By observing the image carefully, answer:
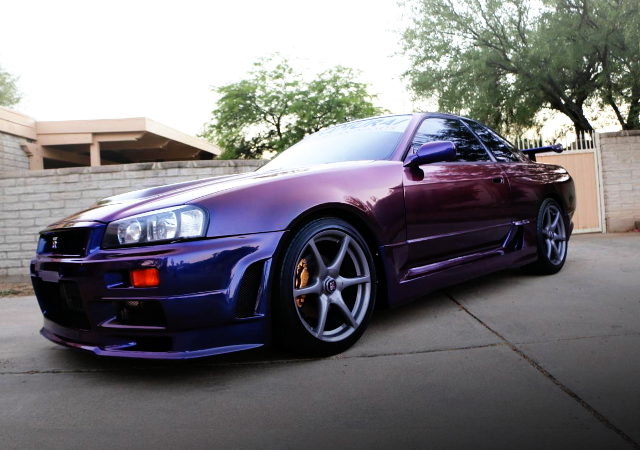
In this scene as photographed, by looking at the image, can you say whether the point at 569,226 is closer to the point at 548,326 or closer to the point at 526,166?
the point at 526,166

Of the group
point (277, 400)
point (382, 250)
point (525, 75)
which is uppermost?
point (525, 75)

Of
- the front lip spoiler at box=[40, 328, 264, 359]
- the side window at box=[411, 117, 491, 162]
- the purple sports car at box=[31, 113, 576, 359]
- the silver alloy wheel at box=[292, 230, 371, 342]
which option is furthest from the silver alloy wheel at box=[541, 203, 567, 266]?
the front lip spoiler at box=[40, 328, 264, 359]

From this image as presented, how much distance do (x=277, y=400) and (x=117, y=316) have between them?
2.75 feet

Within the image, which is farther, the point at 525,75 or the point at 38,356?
the point at 525,75

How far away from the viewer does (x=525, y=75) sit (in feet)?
44.7

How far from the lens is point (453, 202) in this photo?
3.64 meters

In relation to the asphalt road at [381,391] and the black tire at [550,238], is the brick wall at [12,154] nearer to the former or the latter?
the asphalt road at [381,391]

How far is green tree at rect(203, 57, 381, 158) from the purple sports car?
19.0 metres

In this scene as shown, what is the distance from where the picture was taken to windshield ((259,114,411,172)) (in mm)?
3568

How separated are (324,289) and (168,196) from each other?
0.94m

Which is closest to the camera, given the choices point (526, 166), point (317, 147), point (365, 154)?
point (365, 154)

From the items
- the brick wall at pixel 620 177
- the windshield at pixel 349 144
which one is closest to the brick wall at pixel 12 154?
the windshield at pixel 349 144

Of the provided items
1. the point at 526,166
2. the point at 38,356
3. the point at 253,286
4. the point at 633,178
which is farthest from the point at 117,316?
the point at 633,178

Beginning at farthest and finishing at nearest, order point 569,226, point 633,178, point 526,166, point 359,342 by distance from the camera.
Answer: point 633,178, point 569,226, point 526,166, point 359,342
